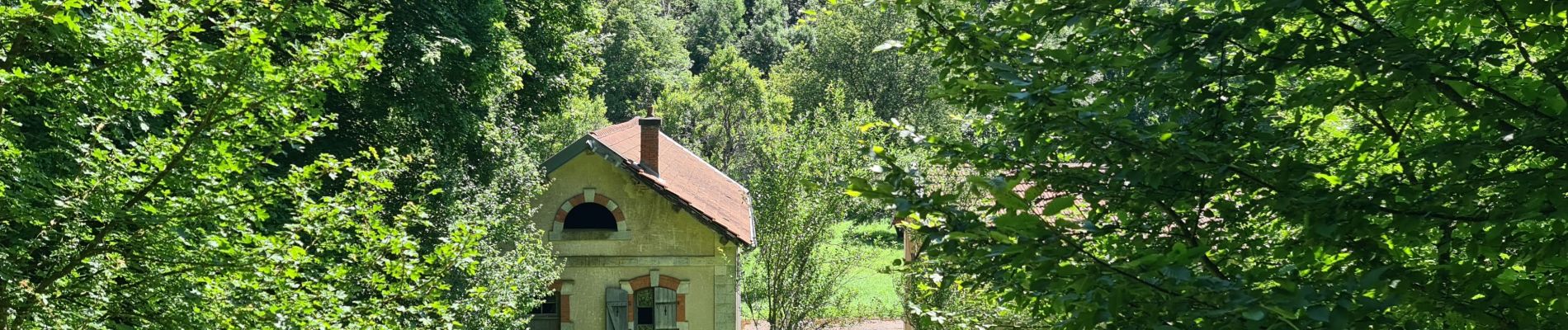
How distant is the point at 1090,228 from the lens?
3775 millimetres

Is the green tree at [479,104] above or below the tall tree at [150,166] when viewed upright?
above

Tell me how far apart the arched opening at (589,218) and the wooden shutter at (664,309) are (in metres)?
1.41

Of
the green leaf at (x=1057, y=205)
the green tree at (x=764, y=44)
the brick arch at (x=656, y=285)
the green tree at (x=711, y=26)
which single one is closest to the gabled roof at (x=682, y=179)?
the brick arch at (x=656, y=285)

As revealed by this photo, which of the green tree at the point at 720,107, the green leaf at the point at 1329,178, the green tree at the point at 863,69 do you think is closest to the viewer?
the green leaf at the point at 1329,178

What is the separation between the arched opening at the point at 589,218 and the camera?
2098cm

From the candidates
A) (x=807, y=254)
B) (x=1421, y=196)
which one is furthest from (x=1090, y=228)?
(x=807, y=254)

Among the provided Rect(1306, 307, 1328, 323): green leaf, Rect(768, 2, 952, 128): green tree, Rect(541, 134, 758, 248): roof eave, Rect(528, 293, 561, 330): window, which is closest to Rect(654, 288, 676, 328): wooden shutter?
Rect(541, 134, 758, 248): roof eave

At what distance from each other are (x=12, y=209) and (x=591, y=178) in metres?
14.8

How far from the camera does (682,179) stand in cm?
2339

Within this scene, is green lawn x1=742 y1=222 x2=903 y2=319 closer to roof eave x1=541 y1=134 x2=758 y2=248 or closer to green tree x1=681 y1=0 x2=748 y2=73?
roof eave x1=541 y1=134 x2=758 y2=248

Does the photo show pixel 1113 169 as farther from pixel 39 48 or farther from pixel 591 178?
pixel 591 178

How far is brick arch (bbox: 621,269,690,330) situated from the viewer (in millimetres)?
20844

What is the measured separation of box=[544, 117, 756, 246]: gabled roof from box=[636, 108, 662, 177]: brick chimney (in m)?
0.23

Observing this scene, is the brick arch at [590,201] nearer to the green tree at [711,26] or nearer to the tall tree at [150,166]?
the tall tree at [150,166]
